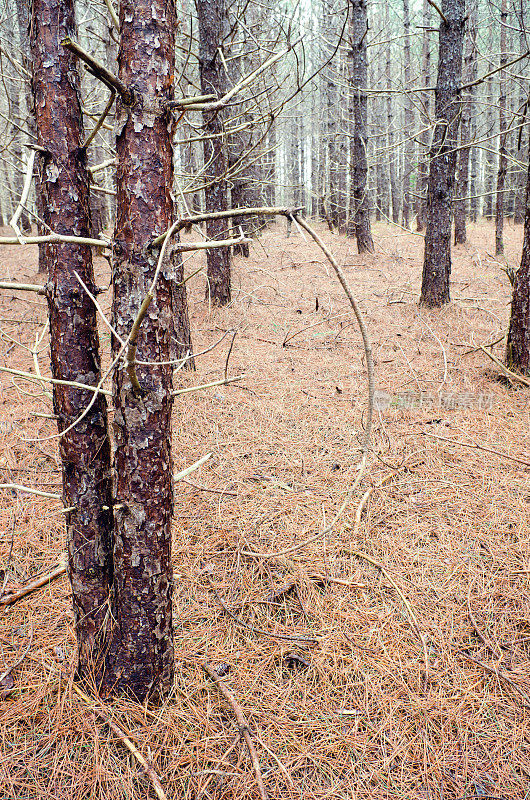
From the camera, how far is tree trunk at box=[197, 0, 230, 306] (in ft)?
20.4

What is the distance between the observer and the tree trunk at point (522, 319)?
465 centimetres

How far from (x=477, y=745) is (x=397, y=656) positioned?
46 cm

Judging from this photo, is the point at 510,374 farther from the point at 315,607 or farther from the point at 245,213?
the point at 245,213

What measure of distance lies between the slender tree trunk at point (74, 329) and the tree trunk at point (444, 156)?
580 cm

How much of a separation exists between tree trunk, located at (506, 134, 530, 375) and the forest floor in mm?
344

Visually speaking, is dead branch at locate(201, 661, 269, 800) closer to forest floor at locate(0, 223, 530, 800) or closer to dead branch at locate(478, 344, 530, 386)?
forest floor at locate(0, 223, 530, 800)

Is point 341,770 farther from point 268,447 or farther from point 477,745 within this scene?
point 268,447

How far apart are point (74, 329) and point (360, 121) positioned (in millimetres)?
10809

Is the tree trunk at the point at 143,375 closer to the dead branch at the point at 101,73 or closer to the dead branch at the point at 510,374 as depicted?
the dead branch at the point at 101,73

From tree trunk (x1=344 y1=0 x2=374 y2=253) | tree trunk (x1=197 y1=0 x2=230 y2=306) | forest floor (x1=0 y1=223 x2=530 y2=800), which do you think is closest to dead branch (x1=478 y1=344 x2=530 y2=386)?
forest floor (x1=0 y1=223 x2=530 y2=800)

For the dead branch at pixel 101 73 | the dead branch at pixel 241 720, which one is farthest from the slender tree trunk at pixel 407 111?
the dead branch at pixel 241 720

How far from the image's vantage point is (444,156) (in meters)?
6.65

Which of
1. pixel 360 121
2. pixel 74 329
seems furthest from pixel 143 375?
pixel 360 121

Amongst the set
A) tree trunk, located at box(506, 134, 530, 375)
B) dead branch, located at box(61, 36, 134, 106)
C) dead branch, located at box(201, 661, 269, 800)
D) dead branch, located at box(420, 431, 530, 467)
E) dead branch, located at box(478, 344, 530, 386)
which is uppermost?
dead branch, located at box(61, 36, 134, 106)
